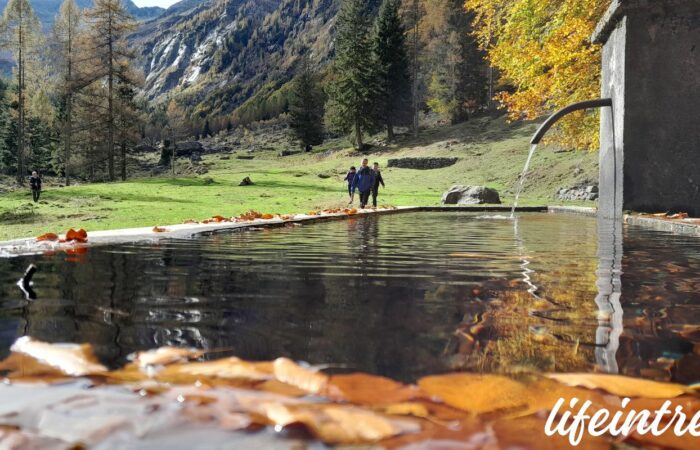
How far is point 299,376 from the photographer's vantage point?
5.29ft

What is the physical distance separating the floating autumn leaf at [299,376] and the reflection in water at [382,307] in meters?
0.13

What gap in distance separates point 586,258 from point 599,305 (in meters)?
2.29

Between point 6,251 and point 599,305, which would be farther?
point 6,251

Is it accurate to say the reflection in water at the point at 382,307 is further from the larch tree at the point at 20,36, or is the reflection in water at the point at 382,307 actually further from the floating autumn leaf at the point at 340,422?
the larch tree at the point at 20,36

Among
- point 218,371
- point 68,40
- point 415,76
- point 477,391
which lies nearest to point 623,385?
point 477,391

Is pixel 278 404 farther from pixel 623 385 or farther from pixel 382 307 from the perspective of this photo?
pixel 382 307

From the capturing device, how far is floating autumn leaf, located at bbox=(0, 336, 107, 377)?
1.66 metres

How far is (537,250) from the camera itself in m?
5.56

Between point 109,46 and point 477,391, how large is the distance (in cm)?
4309

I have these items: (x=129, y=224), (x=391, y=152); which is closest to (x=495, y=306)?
(x=129, y=224)

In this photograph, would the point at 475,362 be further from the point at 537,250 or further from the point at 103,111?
the point at 103,111

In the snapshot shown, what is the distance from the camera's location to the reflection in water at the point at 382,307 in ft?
6.15

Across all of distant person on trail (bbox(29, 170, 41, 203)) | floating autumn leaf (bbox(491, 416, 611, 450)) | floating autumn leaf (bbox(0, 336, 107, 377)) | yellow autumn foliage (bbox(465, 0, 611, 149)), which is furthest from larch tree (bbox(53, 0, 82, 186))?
floating autumn leaf (bbox(491, 416, 611, 450))

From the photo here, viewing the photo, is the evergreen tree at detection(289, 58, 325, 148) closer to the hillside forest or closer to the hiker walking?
the hillside forest
